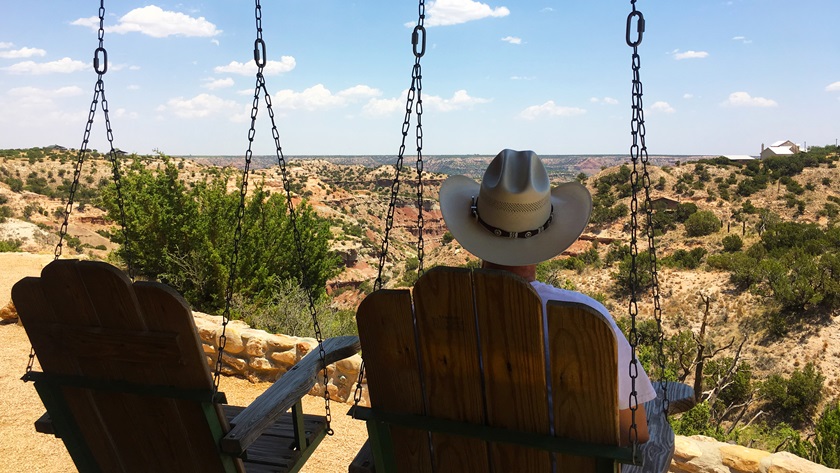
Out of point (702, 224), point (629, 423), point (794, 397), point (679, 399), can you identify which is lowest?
point (794, 397)

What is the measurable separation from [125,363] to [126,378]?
82 millimetres

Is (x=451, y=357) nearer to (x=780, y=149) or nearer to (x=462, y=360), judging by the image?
(x=462, y=360)

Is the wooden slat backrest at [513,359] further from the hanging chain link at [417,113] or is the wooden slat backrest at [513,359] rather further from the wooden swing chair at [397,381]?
the hanging chain link at [417,113]

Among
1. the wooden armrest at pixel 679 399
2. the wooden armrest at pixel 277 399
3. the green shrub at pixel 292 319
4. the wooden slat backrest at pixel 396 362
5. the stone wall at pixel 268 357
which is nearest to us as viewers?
the wooden slat backrest at pixel 396 362

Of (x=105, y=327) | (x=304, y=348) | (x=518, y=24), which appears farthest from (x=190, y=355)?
(x=304, y=348)

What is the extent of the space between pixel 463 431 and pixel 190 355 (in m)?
0.90

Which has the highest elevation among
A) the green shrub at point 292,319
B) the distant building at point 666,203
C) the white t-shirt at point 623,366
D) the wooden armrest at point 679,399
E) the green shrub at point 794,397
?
the white t-shirt at point 623,366

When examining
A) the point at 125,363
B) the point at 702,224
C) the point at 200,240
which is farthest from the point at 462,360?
the point at 702,224

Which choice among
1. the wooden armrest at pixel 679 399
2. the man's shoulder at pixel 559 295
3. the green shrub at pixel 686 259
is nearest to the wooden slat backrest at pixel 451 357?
the man's shoulder at pixel 559 295

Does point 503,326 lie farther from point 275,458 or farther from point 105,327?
point 275,458

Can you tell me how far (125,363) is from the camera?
5.85 feet

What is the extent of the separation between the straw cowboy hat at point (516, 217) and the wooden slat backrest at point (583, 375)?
0.37 m

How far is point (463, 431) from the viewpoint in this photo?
1414 millimetres

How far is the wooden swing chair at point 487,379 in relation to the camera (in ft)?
4.09
